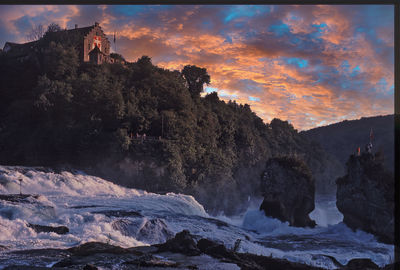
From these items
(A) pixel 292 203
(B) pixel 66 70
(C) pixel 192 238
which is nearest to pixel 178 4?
(C) pixel 192 238

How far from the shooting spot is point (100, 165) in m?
12.2

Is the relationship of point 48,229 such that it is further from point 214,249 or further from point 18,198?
point 214,249

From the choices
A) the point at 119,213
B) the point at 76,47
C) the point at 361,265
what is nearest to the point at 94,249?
the point at 119,213

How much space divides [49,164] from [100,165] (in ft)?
5.31

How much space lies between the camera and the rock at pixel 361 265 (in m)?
7.55

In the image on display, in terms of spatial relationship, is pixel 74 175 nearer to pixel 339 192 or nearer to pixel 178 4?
pixel 178 4

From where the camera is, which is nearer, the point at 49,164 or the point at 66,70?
the point at 49,164

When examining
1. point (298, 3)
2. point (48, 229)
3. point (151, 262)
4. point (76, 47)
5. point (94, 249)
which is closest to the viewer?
point (151, 262)

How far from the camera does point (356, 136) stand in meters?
11.3

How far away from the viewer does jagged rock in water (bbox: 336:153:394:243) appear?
28.9 feet

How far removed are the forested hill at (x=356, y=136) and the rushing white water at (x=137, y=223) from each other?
7.37 ft

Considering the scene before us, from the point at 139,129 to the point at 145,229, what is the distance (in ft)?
19.9

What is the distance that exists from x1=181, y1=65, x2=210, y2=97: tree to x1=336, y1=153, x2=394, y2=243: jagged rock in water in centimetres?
503

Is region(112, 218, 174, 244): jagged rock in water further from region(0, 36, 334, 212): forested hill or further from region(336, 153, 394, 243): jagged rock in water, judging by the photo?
region(336, 153, 394, 243): jagged rock in water
